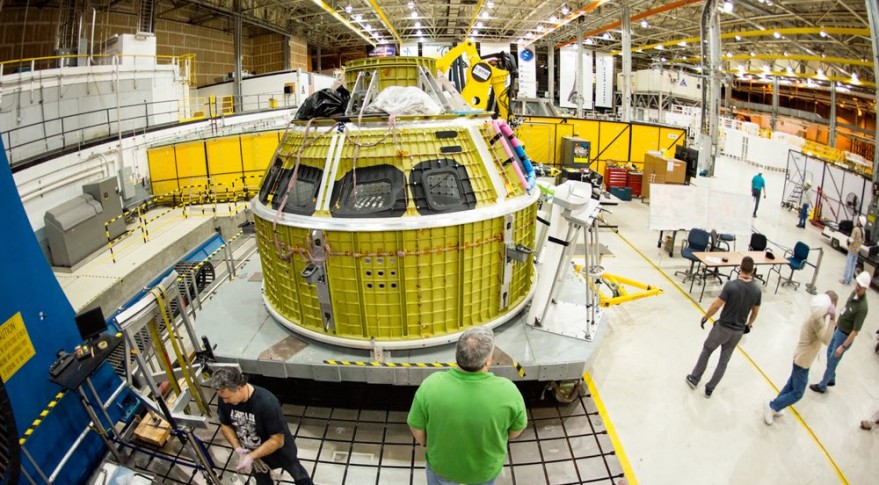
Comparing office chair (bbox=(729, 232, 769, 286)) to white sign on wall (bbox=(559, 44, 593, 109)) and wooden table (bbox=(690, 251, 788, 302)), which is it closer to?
wooden table (bbox=(690, 251, 788, 302))

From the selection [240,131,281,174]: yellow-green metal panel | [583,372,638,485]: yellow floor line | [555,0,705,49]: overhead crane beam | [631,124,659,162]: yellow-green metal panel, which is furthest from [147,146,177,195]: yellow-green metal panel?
[555,0,705,49]: overhead crane beam

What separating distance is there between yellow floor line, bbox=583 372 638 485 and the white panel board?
611 centimetres

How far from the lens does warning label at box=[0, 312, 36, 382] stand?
3.57 metres

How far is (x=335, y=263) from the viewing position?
552 centimetres

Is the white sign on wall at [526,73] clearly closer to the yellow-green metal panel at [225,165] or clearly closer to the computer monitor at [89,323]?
the yellow-green metal panel at [225,165]

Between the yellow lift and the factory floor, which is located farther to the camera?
the yellow lift

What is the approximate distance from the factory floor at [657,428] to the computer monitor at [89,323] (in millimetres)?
1802

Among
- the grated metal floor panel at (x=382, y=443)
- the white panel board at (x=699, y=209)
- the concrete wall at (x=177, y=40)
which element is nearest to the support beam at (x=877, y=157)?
the white panel board at (x=699, y=209)

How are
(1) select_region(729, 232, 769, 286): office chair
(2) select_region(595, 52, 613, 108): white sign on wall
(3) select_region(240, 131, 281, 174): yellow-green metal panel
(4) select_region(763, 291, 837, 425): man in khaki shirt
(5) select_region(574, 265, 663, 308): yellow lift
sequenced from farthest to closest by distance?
(2) select_region(595, 52, 613, 108): white sign on wall
(3) select_region(240, 131, 281, 174): yellow-green metal panel
(1) select_region(729, 232, 769, 286): office chair
(5) select_region(574, 265, 663, 308): yellow lift
(4) select_region(763, 291, 837, 425): man in khaki shirt

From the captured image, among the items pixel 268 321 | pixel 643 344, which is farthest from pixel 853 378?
pixel 268 321

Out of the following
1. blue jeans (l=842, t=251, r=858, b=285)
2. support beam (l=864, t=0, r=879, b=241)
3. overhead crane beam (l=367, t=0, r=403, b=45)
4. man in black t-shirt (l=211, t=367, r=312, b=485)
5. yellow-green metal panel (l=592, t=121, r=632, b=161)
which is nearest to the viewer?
man in black t-shirt (l=211, t=367, r=312, b=485)

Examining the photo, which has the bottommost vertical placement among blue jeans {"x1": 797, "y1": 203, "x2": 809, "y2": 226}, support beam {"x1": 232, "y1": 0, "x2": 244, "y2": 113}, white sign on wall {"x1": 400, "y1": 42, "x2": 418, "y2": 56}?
blue jeans {"x1": 797, "y1": 203, "x2": 809, "y2": 226}

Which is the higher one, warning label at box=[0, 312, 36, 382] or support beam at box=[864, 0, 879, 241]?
support beam at box=[864, 0, 879, 241]

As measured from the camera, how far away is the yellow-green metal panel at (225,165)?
14234mm
